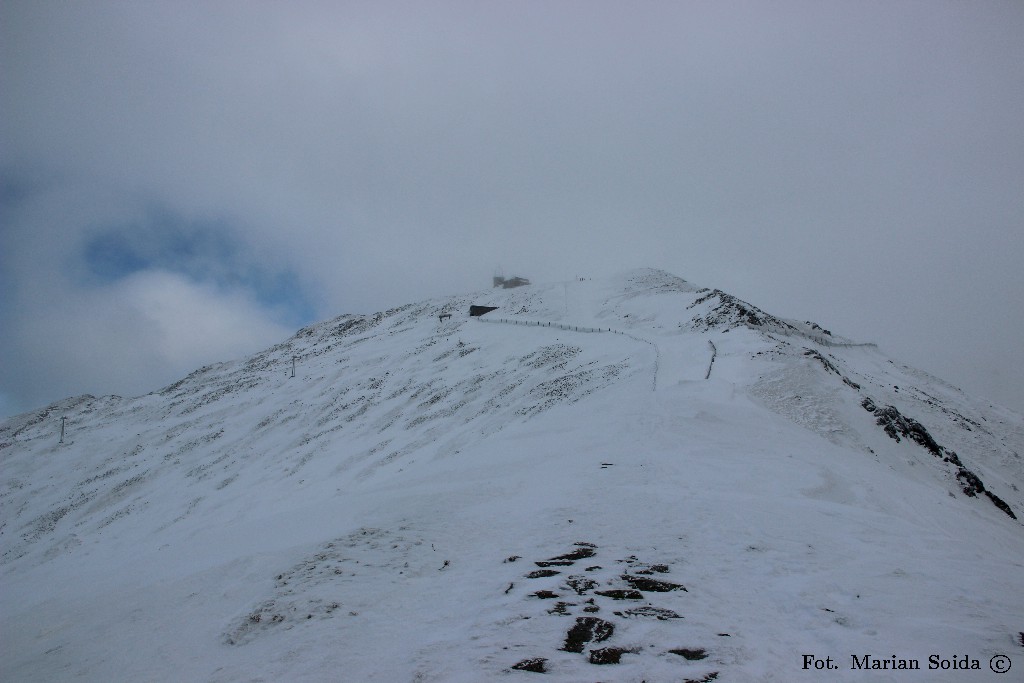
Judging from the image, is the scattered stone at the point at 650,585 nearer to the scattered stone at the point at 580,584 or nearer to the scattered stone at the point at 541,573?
the scattered stone at the point at 580,584

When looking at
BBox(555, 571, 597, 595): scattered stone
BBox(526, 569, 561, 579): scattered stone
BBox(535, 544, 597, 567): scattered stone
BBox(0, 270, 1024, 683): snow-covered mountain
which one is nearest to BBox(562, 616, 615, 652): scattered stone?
BBox(0, 270, 1024, 683): snow-covered mountain

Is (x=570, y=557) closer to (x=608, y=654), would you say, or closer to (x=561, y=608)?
(x=561, y=608)

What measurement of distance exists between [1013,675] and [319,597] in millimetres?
8700

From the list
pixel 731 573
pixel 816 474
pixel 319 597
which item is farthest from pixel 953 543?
pixel 319 597

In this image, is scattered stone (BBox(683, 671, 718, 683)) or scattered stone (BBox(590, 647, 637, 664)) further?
scattered stone (BBox(590, 647, 637, 664))

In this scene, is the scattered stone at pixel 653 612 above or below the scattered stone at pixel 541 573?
above

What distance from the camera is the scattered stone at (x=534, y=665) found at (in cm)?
576

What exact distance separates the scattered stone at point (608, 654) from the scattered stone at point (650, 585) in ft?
5.11

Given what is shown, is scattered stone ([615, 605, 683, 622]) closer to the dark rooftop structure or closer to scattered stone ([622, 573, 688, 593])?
scattered stone ([622, 573, 688, 593])

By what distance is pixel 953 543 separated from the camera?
10.1 metres

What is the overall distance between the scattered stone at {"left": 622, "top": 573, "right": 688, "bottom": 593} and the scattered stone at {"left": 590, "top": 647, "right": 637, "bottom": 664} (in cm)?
156

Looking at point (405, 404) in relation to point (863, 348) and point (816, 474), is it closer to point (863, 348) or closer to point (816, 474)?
point (816, 474)

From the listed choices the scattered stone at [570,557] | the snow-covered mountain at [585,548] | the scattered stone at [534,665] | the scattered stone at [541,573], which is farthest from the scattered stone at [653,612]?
the scattered stone at [570,557]

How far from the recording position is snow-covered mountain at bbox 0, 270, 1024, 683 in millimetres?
6383
